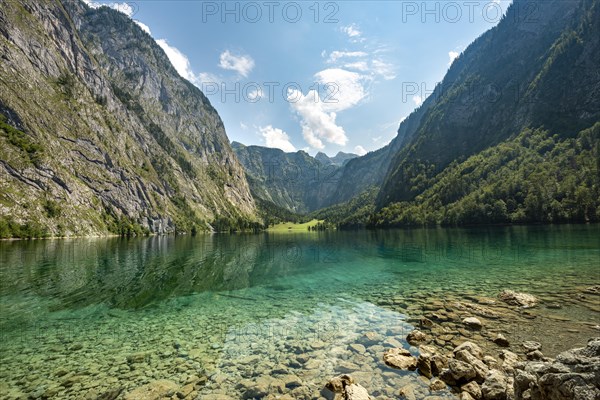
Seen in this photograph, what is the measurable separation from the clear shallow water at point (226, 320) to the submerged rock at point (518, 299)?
166 cm

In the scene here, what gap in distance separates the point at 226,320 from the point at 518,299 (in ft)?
78.0

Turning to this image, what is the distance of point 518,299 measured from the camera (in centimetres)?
2333

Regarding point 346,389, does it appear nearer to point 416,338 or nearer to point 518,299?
point 416,338

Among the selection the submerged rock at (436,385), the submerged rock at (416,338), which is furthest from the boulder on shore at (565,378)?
the submerged rock at (416,338)

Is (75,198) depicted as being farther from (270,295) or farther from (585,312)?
(585,312)

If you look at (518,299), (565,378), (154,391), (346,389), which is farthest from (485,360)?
(154,391)

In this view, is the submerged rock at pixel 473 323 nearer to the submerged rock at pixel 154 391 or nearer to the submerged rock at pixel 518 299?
the submerged rock at pixel 518 299

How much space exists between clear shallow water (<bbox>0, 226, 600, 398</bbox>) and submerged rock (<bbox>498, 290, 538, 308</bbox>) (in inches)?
65.3

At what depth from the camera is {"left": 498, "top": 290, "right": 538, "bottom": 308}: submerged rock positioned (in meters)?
22.8

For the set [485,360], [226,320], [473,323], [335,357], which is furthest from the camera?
[226,320]

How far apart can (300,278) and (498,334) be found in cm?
2829

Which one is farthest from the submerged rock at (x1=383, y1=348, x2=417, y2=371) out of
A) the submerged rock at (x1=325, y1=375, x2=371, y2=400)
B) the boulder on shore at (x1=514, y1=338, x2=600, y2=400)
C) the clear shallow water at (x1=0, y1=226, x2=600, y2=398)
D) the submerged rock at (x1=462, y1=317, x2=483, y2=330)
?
the submerged rock at (x1=462, y1=317, x2=483, y2=330)

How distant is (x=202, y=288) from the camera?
1414 inches

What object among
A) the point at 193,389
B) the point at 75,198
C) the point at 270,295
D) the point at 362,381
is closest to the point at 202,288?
the point at 270,295
